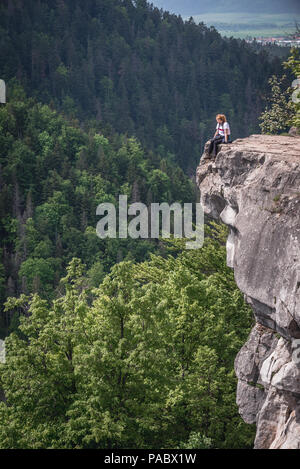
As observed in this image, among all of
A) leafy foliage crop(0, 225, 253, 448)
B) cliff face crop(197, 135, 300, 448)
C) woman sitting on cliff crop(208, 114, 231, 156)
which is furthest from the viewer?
leafy foliage crop(0, 225, 253, 448)

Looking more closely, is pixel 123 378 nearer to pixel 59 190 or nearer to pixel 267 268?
pixel 267 268

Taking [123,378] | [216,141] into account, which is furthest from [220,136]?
[123,378]

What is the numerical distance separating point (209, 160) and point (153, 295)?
6163mm

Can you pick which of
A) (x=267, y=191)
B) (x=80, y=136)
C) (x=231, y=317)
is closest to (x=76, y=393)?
(x=231, y=317)

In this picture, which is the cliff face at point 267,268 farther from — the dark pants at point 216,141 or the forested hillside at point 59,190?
the forested hillside at point 59,190

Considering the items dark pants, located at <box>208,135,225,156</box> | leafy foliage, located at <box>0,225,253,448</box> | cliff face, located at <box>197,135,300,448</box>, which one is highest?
dark pants, located at <box>208,135,225,156</box>

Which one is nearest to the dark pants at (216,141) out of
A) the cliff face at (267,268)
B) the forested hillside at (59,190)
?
the cliff face at (267,268)

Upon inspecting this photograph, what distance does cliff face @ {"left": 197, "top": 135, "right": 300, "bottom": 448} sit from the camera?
20.1 metres

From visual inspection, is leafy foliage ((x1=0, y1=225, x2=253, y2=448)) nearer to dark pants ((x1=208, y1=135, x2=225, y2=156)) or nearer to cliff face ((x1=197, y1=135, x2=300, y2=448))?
cliff face ((x1=197, y1=135, x2=300, y2=448))

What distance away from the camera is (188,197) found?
150750mm

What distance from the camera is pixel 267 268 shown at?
20641mm

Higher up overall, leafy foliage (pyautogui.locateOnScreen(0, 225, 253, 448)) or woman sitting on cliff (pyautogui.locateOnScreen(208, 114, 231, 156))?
woman sitting on cliff (pyautogui.locateOnScreen(208, 114, 231, 156))

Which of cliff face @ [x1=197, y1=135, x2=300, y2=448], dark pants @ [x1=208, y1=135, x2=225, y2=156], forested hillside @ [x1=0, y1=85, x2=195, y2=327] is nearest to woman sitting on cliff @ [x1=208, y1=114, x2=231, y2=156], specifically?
dark pants @ [x1=208, y1=135, x2=225, y2=156]
